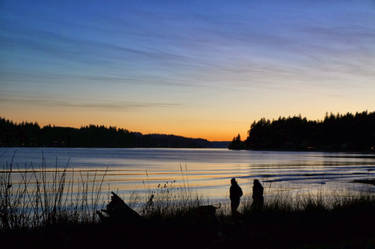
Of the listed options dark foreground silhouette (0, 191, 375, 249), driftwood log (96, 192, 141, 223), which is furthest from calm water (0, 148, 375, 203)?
driftwood log (96, 192, 141, 223)

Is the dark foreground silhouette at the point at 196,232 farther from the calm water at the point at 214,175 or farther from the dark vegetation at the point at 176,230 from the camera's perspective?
the calm water at the point at 214,175

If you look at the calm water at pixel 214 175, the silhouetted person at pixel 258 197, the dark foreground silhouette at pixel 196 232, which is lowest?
the calm water at pixel 214 175

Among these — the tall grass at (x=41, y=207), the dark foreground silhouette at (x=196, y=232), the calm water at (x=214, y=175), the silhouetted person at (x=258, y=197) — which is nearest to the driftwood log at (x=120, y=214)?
the dark foreground silhouette at (x=196, y=232)

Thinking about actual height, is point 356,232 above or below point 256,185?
below

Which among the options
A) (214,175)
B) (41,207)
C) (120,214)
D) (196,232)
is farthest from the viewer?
(214,175)

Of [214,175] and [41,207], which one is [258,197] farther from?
[214,175]

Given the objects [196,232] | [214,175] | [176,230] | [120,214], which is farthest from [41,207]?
[214,175]

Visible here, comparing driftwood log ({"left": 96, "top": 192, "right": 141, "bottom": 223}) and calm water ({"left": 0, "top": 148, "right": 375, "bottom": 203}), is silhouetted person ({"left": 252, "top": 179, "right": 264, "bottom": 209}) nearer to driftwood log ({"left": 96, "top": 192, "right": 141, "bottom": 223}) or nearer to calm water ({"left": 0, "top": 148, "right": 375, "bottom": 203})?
calm water ({"left": 0, "top": 148, "right": 375, "bottom": 203})

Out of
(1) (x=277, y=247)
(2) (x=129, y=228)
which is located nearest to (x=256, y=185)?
(1) (x=277, y=247)

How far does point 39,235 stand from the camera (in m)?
7.71

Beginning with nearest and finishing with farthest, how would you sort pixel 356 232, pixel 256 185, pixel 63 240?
pixel 63 240, pixel 356 232, pixel 256 185

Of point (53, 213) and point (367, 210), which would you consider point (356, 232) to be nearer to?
point (367, 210)

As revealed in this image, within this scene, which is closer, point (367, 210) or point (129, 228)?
point (129, 228)

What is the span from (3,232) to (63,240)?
4.87 ft
